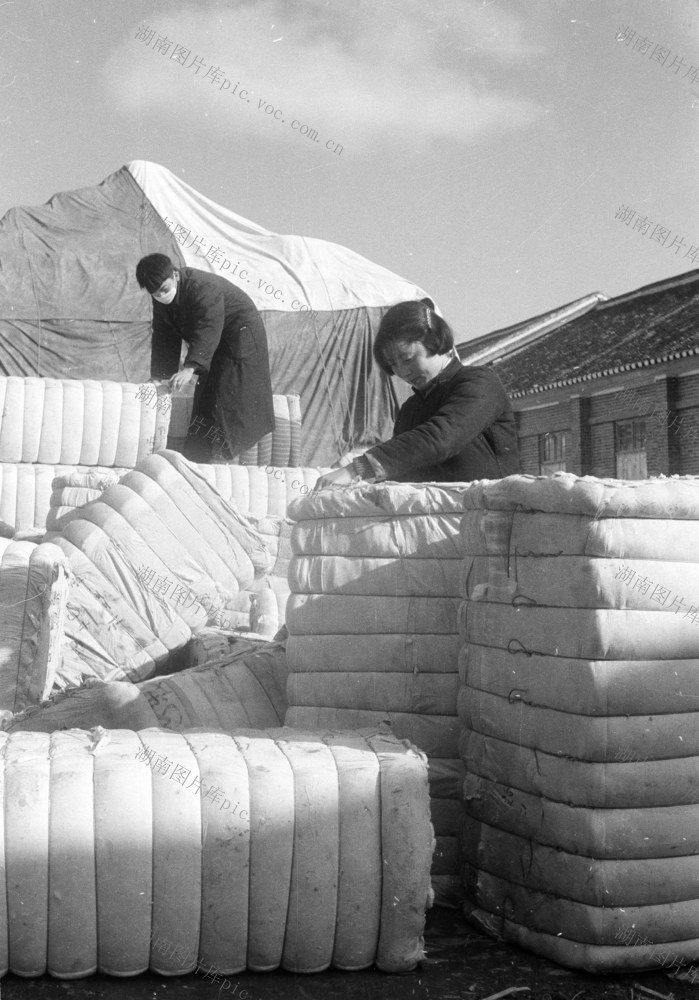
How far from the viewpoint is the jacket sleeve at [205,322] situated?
17.1ft

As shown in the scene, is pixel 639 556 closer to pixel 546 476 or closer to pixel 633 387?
pixel 546 476

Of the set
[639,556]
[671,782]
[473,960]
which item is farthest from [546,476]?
[473,960]

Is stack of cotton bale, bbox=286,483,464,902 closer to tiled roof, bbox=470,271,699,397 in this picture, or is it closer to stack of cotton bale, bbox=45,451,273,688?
stack of cotton bale, bbox=45,451,273,688

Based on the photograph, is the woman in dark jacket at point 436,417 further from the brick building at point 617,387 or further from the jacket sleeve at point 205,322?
the brick building at point 617,387

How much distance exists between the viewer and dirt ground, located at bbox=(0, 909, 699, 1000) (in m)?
1.85

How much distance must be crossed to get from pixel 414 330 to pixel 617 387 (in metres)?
16.3

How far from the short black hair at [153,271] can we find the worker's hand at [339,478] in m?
2.52

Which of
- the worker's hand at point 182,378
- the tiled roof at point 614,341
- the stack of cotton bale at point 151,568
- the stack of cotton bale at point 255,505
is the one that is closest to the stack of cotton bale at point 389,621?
the stack of cotton bale at point 255,505

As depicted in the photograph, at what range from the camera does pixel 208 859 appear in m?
1.90

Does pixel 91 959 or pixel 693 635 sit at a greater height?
pixel 693 635

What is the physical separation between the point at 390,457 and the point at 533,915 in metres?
1.29

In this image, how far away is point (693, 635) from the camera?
205 centimetres

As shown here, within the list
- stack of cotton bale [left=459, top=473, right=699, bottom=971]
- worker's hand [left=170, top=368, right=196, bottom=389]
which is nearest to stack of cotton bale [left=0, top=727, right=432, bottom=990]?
stack of cotton bale [left=459, top=473, right=699, bottom=971]

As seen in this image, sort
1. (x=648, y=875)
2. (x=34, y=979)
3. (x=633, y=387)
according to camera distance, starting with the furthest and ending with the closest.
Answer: (x=633, y=387) < (x=648, y=875) < (x=34, y=979)
